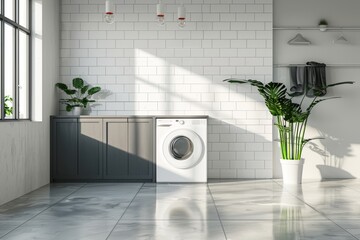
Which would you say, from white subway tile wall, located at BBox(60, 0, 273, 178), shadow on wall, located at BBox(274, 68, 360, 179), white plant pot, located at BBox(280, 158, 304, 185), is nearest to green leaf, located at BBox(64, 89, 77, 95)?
white subway tile wall, located at BBox(60, 0, 273, 178)

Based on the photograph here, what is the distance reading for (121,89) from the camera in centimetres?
742

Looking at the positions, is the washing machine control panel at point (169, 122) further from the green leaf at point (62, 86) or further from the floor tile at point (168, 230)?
the floor tile at point (168, 230)

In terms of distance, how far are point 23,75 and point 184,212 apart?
2869mm

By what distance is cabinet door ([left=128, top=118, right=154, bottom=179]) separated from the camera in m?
6.91

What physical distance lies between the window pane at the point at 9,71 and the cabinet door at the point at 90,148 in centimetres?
125

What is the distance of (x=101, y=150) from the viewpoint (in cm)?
692

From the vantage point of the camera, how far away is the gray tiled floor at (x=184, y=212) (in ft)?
12.4

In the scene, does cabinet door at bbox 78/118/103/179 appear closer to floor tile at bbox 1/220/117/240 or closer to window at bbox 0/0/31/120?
window at bbox 0/0/31/120

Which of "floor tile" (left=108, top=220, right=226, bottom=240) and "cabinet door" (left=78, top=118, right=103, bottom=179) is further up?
"cabinet door" (left=78, top=118, right=103, bottom=179)

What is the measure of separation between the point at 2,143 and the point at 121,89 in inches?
103

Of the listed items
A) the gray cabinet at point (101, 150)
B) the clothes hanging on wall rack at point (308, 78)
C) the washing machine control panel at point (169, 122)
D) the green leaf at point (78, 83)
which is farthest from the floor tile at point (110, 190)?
the clothes hanging on wall rack at point (308, 78)

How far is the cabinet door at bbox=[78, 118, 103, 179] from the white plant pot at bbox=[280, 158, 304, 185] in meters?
2.41

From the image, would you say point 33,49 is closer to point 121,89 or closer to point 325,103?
point 121,89

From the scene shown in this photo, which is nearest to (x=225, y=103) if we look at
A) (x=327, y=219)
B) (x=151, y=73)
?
(x=151, y=73)
